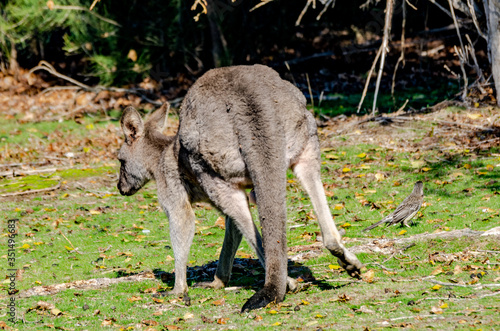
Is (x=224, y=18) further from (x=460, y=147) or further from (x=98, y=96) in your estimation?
(x=460, y=147)

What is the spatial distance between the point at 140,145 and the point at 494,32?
27.4 ft

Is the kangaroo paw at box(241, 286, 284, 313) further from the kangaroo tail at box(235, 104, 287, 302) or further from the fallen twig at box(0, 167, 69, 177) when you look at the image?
the fallen twig at box(0, 167, 69, 177)

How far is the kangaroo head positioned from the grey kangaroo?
2.23 ft

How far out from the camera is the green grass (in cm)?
532

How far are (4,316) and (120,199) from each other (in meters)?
5.27

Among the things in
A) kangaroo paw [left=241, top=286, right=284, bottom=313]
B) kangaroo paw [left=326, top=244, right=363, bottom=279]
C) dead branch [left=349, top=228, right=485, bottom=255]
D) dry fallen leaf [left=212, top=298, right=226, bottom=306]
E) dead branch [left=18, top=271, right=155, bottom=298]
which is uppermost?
kangaroo paw [left=326, top=244, right=363, bottom=279]

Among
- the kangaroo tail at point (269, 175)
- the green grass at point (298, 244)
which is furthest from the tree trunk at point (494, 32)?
the kangaroo tail at point (269, 175)

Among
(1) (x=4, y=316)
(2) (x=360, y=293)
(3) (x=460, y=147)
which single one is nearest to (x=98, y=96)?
(3) (x=460, y=147)

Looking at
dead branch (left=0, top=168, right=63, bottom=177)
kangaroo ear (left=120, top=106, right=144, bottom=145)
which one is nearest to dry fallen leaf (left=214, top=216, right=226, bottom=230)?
kangaroo ear (left=120, top=106, right=144, bottom=145)

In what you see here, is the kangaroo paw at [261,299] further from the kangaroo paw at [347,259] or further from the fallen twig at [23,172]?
the fallen twig at [23,172]

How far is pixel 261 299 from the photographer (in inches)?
205

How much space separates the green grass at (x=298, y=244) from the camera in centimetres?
532

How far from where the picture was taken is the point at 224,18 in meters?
18.3

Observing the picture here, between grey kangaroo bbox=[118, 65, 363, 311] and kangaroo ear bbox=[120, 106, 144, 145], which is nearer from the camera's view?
grey kangaroo bbox=[118, 65, 363, 311]
